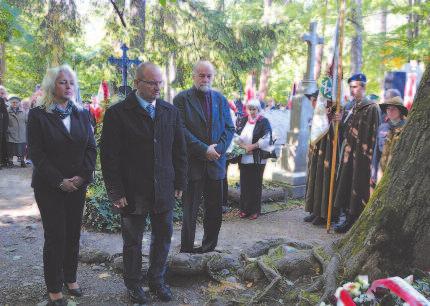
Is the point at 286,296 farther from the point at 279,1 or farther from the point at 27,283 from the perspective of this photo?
the point at 279,1

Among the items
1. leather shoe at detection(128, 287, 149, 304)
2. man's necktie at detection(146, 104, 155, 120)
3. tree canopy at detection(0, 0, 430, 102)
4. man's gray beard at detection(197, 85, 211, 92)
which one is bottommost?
leather shoe at detection(128, 287, 149, 304)

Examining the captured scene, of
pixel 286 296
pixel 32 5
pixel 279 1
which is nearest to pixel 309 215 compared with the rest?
pixel 286 296

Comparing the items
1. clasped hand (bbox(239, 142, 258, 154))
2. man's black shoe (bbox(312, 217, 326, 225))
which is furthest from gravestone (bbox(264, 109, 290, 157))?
man's black shoe (bbox(312, 217, 326, 225))

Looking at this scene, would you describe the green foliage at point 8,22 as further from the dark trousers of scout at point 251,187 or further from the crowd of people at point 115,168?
the dark trousers of scout at point 251,187

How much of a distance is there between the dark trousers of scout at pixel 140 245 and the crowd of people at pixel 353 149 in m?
3.31

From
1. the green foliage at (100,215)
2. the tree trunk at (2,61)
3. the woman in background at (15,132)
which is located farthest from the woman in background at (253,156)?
the tree trunk at (2,61)

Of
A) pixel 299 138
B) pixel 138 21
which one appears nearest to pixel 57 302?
pixel 299 138

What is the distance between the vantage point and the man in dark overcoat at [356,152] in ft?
20.0

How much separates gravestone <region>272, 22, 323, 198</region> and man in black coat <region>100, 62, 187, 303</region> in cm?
558

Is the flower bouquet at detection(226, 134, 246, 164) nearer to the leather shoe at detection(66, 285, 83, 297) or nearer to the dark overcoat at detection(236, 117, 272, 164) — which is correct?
the dark overcoat at detection(236, 117, 272, 164)

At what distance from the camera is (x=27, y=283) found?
4.24 m

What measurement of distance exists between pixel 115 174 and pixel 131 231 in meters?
0.51

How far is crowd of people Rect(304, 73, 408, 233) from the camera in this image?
582 cm

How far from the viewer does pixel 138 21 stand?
462 inches
